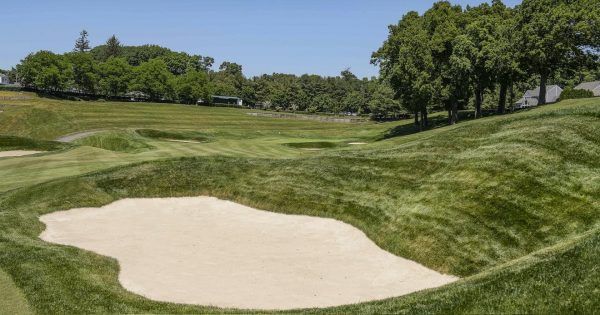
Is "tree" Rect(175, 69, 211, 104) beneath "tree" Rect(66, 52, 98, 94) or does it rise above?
beneath

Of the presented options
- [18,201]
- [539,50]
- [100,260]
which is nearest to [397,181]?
[100,260]

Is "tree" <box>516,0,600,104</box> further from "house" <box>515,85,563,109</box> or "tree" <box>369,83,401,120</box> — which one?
"tree" <box>369,83,401,120</box>

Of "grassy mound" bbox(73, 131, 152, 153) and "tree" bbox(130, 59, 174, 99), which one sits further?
"tree" bbox(130, 59, 174, 99)

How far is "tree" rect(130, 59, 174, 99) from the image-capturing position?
Answer: 160 meters

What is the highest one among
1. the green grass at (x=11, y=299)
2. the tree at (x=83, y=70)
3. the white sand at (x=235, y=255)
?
the tree at (x=83, y=70)

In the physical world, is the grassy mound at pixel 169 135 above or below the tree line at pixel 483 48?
below

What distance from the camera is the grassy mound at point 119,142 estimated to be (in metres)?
59.0

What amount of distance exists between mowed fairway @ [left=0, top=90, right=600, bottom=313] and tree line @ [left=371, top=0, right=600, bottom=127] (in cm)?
3799

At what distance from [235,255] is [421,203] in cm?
940

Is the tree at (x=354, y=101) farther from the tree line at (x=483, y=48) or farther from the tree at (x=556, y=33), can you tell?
the tree at (x=556, y=33)

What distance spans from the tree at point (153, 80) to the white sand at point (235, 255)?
137 metres

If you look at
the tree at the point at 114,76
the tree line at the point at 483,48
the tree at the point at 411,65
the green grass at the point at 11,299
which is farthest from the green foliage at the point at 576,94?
the tree at the point at 114,76

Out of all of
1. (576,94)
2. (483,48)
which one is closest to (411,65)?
(483,48)

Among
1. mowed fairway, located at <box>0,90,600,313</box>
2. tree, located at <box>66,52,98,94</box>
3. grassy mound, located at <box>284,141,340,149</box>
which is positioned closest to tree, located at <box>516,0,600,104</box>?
grassy mound, located at <box>284,141,340,149</box>
